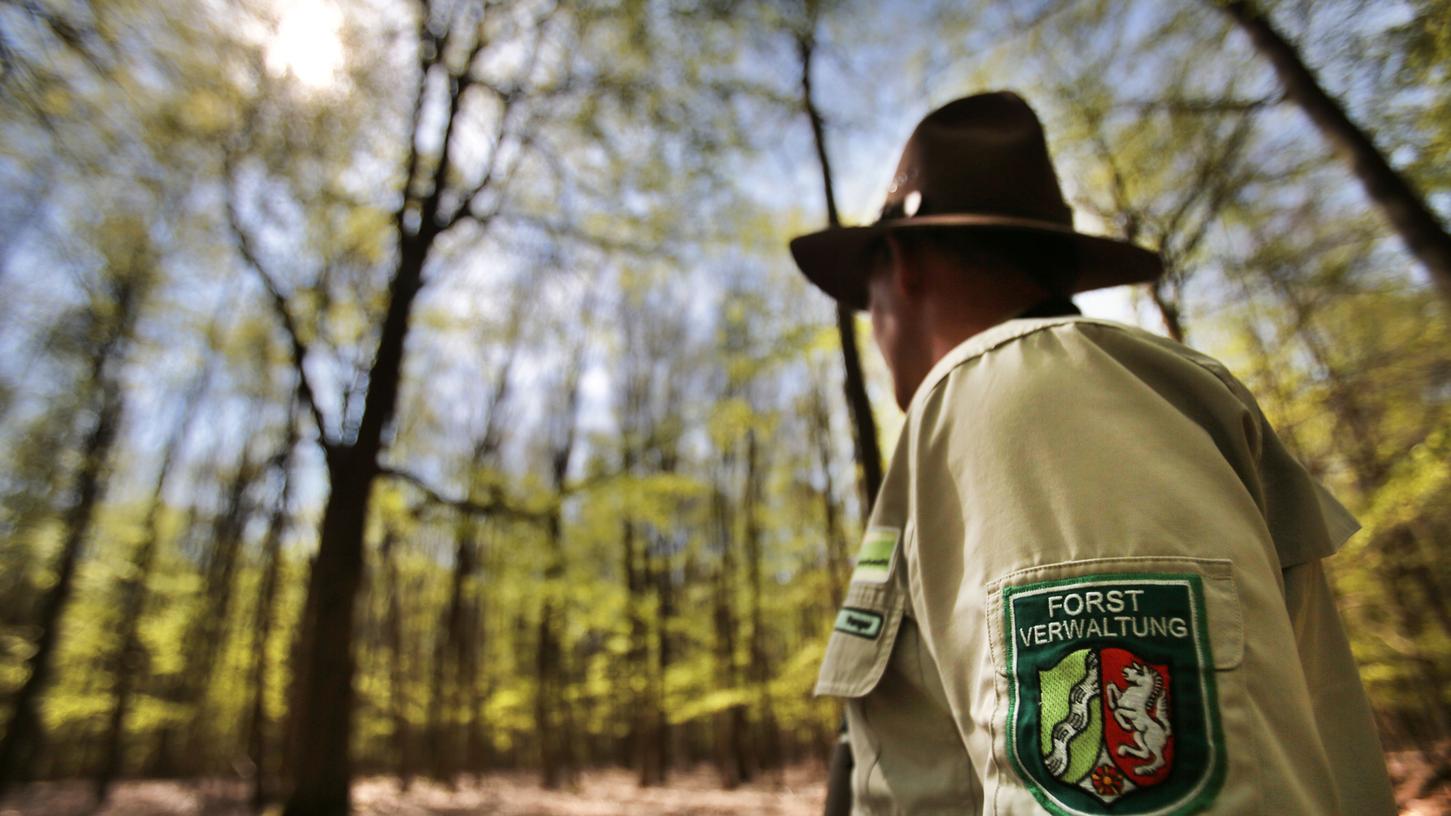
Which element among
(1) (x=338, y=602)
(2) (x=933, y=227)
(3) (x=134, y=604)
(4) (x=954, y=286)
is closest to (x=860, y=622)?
(4) (x=954, y=286)

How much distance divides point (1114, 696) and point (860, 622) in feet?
1.46

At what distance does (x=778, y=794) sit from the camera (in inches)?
637

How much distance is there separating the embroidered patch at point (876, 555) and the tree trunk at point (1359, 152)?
653 cm

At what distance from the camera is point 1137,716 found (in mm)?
563

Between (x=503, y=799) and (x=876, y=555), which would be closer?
(x=876, y=555)

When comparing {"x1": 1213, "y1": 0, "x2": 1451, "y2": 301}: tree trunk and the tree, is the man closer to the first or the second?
{"x1": 1213, "y1": 0, "x2": 1451, "y2": 301}: tree trunk

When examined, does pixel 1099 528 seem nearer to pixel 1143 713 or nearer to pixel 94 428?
pixel 1143 713

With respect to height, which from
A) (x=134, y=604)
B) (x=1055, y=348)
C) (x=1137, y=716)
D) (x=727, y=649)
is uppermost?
(x=134, y=604)

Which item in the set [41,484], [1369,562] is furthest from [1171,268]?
[41,484]

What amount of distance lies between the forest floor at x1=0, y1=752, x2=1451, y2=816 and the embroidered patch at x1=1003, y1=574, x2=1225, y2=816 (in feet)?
36.7

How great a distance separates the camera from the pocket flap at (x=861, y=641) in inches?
36.7

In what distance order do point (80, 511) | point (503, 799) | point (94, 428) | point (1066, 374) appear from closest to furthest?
point (1066, 374), point (80, 511), point (94, 428), point (503, 799)

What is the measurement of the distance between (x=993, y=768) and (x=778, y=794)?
1821cm

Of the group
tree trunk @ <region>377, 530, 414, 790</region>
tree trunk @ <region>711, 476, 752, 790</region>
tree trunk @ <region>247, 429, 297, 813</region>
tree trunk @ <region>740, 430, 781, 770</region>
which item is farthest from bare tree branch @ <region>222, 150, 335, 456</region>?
tree trunk @ <region>377, 530, 414, 790</region>
